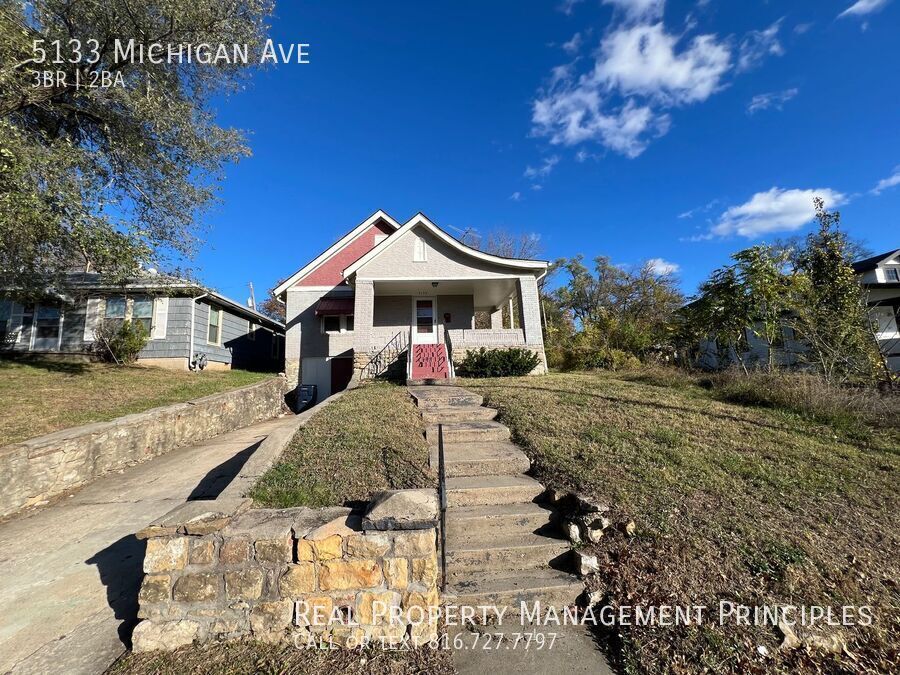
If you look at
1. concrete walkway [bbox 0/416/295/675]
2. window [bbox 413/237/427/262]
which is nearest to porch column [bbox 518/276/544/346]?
window [bbox 413/237/427/262]

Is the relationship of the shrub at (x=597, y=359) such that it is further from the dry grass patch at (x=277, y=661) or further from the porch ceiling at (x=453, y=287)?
the dry grass patch at (x=277, y=661)

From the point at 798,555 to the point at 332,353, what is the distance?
44.0 feet

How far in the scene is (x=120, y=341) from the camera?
41.8 feet

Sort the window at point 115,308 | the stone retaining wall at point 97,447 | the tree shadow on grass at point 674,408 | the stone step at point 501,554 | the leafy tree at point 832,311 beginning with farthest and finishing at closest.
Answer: the window at point 115,308, the leafy tree at point 832,311, the tree shadow on grass at point 674,408, the stone retaining wall at point 97,447, the stone step at point 501,554

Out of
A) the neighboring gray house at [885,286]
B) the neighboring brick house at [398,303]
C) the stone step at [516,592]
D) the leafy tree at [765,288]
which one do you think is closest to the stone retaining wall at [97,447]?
the neighboring brick house at [398,303]

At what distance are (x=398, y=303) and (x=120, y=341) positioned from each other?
979cm

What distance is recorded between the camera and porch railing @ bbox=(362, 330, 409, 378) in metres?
12.3

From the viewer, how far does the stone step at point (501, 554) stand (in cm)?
309

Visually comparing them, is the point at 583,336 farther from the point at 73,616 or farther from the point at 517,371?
the point at 73,616

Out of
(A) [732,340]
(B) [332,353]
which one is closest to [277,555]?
(B) [332,353]

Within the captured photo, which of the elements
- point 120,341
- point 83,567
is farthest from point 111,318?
point 83,567

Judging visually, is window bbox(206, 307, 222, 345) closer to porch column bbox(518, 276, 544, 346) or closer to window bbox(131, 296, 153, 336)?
window bbox(131, 296, 153, 336)

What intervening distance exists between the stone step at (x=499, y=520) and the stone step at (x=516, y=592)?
467 mm

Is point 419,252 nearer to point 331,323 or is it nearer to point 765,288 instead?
point 331,323
